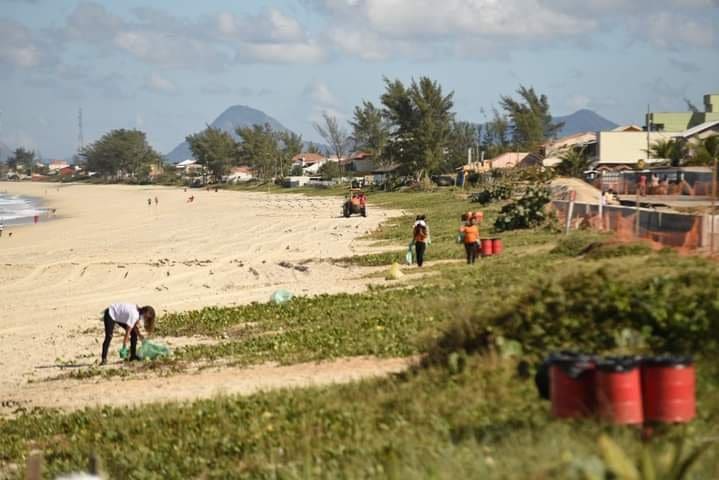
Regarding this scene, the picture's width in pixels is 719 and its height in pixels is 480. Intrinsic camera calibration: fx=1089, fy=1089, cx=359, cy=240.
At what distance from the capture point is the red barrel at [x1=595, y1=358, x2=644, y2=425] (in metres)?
7.24

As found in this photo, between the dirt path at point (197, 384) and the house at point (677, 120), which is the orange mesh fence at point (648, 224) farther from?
the house at point (677, 120)

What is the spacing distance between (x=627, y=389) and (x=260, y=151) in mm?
142174

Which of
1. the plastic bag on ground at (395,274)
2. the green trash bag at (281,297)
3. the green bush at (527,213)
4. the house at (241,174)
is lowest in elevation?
the house at (241,174)

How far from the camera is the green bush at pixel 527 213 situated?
105 ft

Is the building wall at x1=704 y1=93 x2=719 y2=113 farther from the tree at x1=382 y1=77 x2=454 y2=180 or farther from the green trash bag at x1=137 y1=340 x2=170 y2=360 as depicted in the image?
the green trash bag at x1=137 y1=340 x2=170 y2=360

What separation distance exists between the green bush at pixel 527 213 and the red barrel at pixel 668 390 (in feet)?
80.9

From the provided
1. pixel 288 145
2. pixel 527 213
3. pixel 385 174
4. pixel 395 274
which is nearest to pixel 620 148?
pixel 385 174

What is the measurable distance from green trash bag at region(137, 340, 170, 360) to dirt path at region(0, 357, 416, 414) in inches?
45.9

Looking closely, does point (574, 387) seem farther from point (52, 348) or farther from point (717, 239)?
point (52, 348)

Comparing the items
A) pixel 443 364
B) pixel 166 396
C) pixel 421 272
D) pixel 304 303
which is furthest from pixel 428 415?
pixel 421 272

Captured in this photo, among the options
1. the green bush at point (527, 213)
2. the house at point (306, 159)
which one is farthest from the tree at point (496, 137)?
the green bush at point (527, 213)

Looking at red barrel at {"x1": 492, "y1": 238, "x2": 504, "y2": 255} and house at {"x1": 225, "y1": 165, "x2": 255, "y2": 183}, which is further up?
red barrel at {"x1": 492, "y1": 238, "x2": 504, "y2": 255}

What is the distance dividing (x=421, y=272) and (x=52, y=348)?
26.5 ft

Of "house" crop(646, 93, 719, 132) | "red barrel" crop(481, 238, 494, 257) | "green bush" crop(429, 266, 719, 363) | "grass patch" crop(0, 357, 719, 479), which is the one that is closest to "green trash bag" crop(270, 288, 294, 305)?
"red barrel" crop(481, 238, 494, 257)
